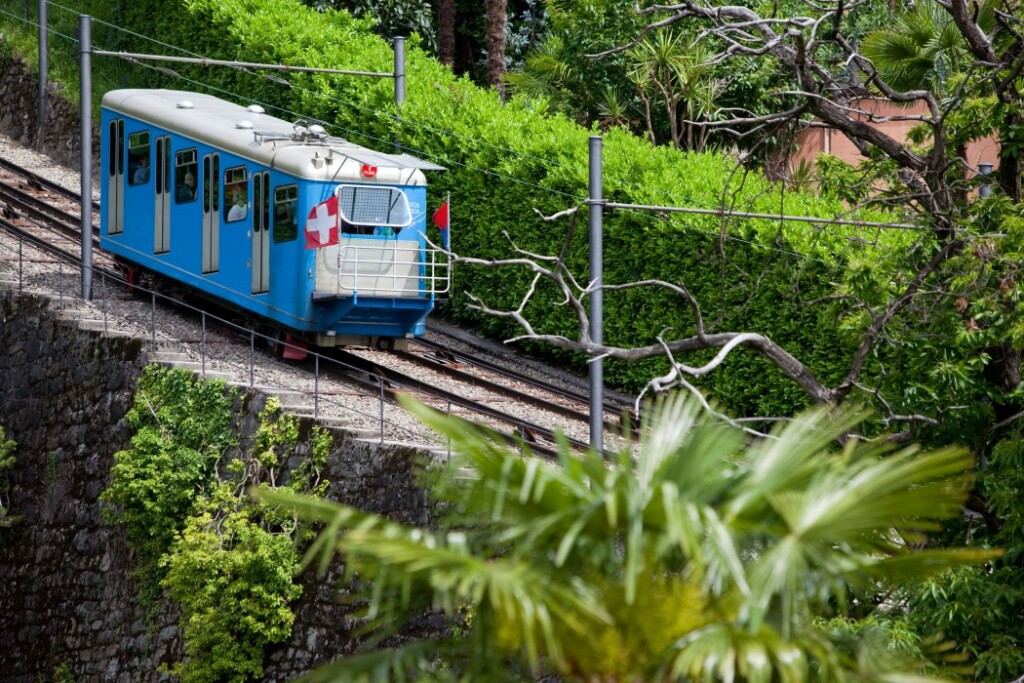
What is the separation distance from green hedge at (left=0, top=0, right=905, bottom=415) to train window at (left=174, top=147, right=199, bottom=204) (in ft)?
12.5

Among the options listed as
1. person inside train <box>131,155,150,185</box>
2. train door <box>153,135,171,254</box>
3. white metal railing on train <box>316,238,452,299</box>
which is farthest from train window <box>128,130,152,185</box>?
white metal railing on train <box>316,238,452,299</box>

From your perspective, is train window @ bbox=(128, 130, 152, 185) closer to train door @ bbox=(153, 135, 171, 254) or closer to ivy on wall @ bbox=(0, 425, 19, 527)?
train door @ bbox=(153, 135, 171, 254)

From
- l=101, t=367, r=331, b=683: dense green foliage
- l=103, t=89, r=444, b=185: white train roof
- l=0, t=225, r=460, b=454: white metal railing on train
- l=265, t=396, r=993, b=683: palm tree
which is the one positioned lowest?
l=101, t=367, r=331, b=683: dense green foliage

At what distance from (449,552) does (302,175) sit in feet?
47.2

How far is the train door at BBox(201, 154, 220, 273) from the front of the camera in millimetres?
22297

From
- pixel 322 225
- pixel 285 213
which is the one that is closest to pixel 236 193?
pixel 285 213

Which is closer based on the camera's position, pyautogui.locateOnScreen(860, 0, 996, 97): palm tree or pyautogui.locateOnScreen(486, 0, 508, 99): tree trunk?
pyautogui.locateOnScreen(860, 0, 996, 97): palm tree

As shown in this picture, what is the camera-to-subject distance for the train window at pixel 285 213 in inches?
826

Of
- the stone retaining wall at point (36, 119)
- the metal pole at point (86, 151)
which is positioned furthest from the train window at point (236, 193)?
the stone retaining wall at point (36, 119)

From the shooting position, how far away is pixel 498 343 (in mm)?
25172

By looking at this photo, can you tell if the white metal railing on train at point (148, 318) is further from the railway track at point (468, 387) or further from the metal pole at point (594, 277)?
the metal pole at point (594, 277)

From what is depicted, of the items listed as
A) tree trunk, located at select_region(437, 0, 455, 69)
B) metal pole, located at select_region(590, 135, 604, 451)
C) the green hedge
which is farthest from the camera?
tree trunk, located at select_region(437, 0, 455, 69)

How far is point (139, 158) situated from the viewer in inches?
950

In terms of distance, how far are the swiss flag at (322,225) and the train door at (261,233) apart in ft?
2.67
